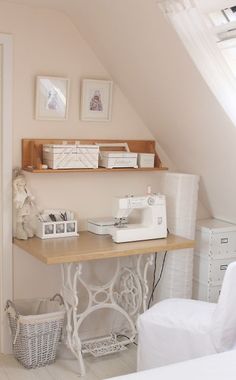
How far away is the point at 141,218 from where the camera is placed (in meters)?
3.36

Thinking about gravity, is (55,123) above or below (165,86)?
below

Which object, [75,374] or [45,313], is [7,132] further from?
[75,374]

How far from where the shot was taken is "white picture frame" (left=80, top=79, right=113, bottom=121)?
11.4 ft

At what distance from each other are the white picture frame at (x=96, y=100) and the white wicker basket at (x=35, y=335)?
4.23 feet

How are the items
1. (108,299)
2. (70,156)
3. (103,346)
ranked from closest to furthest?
(70,156) < (103,346) < (108,299)

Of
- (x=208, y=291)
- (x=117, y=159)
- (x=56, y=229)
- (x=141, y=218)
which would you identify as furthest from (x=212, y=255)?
(x=56, y=229)

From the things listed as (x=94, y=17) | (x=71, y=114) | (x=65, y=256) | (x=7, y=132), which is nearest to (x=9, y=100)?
(x=7, y=132)

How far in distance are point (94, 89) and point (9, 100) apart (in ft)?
1.95

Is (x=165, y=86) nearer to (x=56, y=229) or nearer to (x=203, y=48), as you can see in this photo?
(x=203, y=48)

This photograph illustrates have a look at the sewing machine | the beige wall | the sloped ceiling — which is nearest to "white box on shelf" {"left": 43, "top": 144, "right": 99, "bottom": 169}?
the beige wall

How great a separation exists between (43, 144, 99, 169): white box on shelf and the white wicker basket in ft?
2.99

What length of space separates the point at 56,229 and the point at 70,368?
86 cm

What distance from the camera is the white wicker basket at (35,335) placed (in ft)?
10.2

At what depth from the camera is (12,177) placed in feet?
10.8
